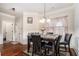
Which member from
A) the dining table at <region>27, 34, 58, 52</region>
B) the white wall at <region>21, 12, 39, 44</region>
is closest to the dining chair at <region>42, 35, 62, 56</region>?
the dining table at <region>27, 34, 58, 52</region>

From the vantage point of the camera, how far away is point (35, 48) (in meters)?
2.22

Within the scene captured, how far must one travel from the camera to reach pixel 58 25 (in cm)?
215

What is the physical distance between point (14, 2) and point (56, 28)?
984 mm

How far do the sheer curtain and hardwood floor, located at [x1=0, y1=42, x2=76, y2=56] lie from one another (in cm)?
45

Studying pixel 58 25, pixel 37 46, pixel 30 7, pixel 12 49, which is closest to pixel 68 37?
pixel 58 25

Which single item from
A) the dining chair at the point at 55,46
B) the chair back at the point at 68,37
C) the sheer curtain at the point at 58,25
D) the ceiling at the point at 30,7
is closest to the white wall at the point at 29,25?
the ceiling at the point at 30,7

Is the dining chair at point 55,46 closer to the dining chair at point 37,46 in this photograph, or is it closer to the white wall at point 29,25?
the dining chair at point 37,46

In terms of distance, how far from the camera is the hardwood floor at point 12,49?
2105 millimetres

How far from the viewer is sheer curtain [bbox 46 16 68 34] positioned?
2105 millimetres

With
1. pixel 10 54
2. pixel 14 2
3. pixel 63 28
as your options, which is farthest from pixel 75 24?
pixel 10 54

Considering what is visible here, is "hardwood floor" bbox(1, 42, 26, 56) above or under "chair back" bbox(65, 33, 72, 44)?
under

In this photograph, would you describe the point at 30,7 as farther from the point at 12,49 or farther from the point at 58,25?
the point at 12,49

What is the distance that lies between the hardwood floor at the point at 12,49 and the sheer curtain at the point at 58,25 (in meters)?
0.45

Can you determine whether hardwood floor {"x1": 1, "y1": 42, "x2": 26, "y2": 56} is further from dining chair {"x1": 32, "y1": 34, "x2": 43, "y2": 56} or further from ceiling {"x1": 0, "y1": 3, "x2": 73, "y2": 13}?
ceiling {"x1": 0, "y1": 3, "x2": 73, "y2": 13}
